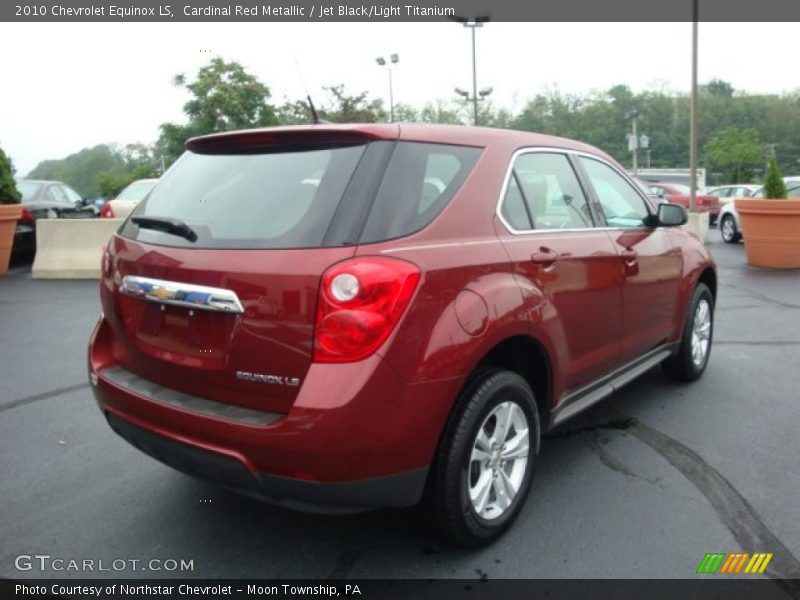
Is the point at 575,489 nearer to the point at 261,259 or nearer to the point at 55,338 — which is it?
the point at 261,259

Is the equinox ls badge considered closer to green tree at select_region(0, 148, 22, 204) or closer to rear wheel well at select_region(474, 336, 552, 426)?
rear wheel well at select_region(474, 336, 552, 426)

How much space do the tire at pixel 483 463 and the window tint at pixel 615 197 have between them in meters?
1.45

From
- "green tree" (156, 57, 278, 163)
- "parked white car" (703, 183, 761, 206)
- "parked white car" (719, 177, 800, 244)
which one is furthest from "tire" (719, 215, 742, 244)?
"green tree" (156, 57, 278, 163)

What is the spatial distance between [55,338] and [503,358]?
17.4 ft

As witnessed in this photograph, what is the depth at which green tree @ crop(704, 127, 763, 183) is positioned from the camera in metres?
42.2

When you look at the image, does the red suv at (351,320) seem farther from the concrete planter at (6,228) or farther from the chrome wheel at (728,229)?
the chrome wheel at (728,229)

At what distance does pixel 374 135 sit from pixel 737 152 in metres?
46.0

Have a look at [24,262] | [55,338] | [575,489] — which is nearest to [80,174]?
[24,262]

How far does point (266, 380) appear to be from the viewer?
7.66 ft

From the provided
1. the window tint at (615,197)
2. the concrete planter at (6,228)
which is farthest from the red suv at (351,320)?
the concrete planter at (6,228)

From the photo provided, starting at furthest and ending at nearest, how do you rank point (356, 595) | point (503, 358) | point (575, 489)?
point (575, 489), point (503, 358), point (356, 595)

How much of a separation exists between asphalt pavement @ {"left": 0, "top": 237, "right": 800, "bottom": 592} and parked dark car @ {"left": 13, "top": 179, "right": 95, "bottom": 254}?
8740mm

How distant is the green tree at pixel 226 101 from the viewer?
26.9 meters
